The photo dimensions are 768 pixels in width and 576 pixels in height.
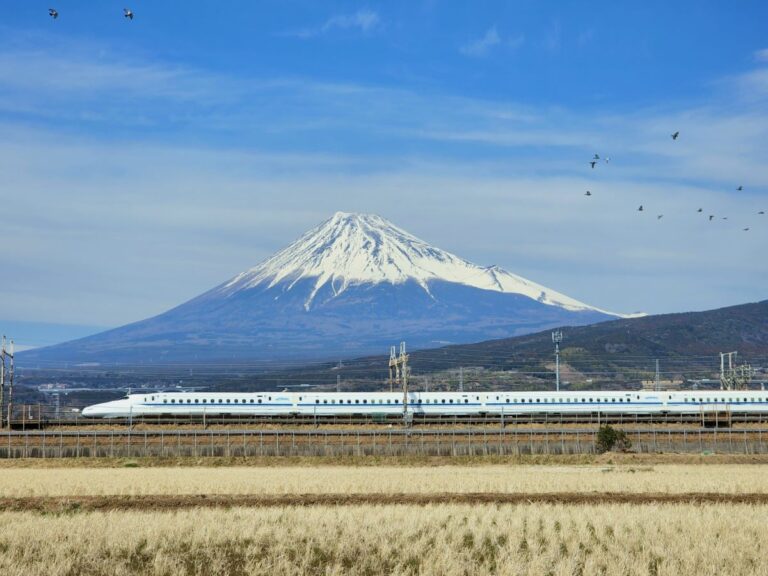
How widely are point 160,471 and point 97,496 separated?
806 inches

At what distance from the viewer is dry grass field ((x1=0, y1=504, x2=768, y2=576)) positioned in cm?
2577

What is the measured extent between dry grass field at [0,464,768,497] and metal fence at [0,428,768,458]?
947 centimetres

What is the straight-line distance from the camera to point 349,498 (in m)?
38.9

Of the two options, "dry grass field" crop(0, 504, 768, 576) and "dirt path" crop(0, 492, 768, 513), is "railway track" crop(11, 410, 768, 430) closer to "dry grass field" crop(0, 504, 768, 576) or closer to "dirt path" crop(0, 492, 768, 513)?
"dirt path" crop(0, 492, 768, 513)

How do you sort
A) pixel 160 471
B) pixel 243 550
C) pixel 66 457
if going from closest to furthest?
1. pixel 243 550
2. pixel 160 471
3. pixel 66 457

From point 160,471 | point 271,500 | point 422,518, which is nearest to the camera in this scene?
point 422,518

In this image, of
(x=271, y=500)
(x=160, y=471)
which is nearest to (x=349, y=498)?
(x=271, y=500)

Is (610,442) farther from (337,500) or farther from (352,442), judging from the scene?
(337,500)

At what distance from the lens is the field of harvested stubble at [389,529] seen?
26016 mm

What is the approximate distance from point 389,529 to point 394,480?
1911 cm

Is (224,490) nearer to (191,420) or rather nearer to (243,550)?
(243,550)

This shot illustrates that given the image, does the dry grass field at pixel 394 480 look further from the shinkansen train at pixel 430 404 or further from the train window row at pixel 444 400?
the train window row at pixel 444 400

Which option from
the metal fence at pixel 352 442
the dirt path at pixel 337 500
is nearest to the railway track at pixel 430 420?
the metal fence at pixel 352 442

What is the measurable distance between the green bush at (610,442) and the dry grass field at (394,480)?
9828mm
